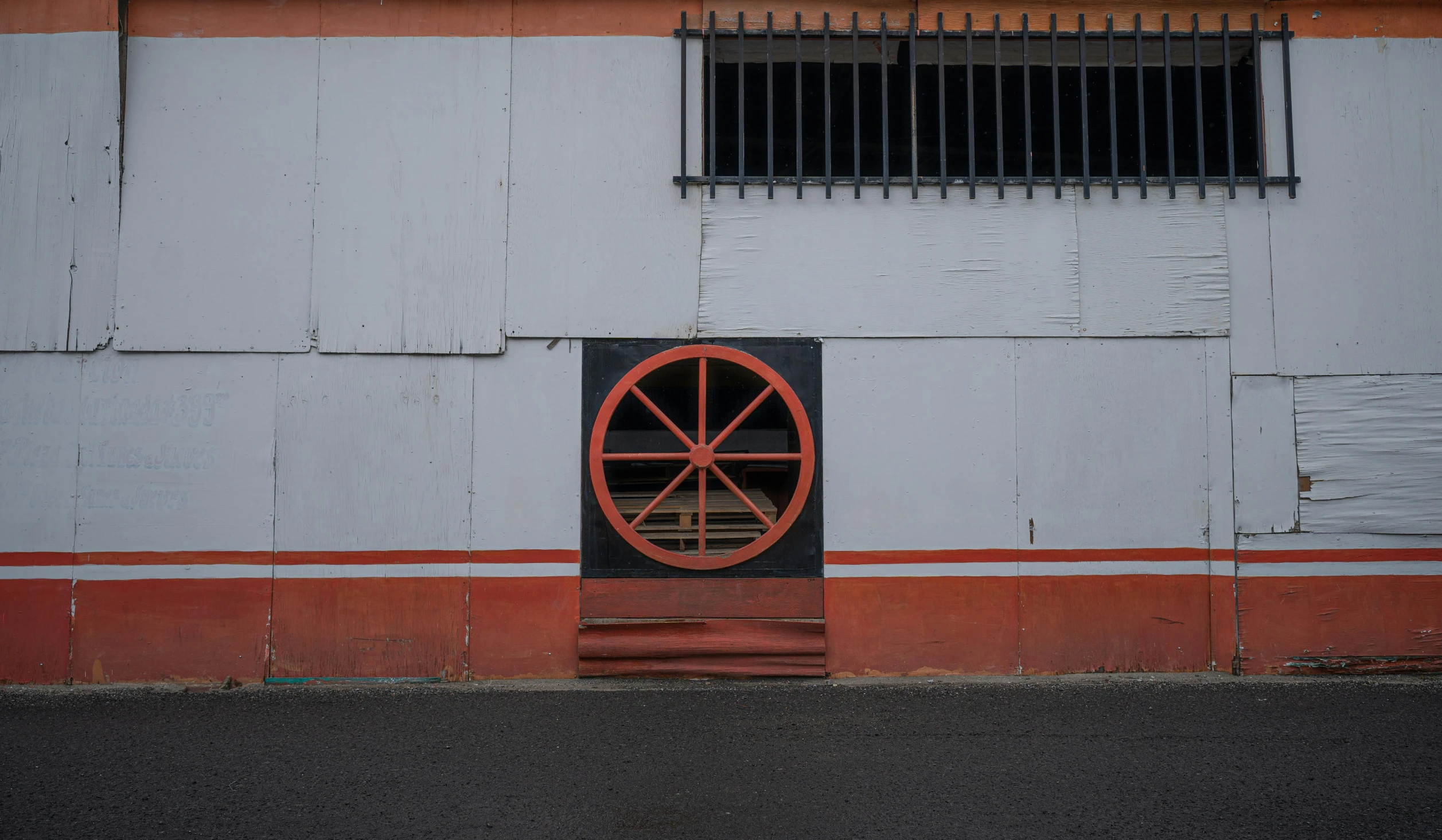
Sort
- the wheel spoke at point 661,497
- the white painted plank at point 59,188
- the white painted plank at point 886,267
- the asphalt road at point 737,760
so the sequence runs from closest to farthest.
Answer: the asphalt road at point 737,760 < the wheel spoke at point 661,497 < the white painted plank at point 59,188 < the white painted plank at point 886,267

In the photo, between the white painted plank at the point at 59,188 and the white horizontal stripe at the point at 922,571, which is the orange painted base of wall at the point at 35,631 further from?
the white horizontal stripe at the point at 922,571

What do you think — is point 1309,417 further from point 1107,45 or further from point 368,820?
point 368,820

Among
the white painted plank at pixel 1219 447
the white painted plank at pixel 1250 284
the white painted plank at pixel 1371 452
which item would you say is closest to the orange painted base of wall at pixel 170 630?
the white painted plank at pixel 1219 447

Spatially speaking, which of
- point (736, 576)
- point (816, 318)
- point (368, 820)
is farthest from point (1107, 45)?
point (368, 820)

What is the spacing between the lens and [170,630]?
5.34 meters

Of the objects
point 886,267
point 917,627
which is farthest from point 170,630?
point 886,267

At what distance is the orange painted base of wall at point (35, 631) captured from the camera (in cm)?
532

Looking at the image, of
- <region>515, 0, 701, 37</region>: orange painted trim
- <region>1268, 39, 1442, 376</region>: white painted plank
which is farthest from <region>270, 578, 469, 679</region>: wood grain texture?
<region>1268, 39, 1442, 376</region>: white painted plank

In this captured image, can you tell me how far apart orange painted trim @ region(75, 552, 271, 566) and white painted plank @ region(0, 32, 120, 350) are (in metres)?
1.38

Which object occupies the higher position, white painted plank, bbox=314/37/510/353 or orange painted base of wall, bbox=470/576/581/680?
white painted plank, bbox=314/37/510/353

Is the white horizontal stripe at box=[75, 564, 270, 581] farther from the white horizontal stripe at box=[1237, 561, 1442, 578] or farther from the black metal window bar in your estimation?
the white horizontal stripe at box=[1237, 561, 1442, 578]

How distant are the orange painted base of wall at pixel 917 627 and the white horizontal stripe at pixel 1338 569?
1632 millimetres

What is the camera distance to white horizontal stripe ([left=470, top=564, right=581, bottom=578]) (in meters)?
5.41

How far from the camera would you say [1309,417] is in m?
5.52
